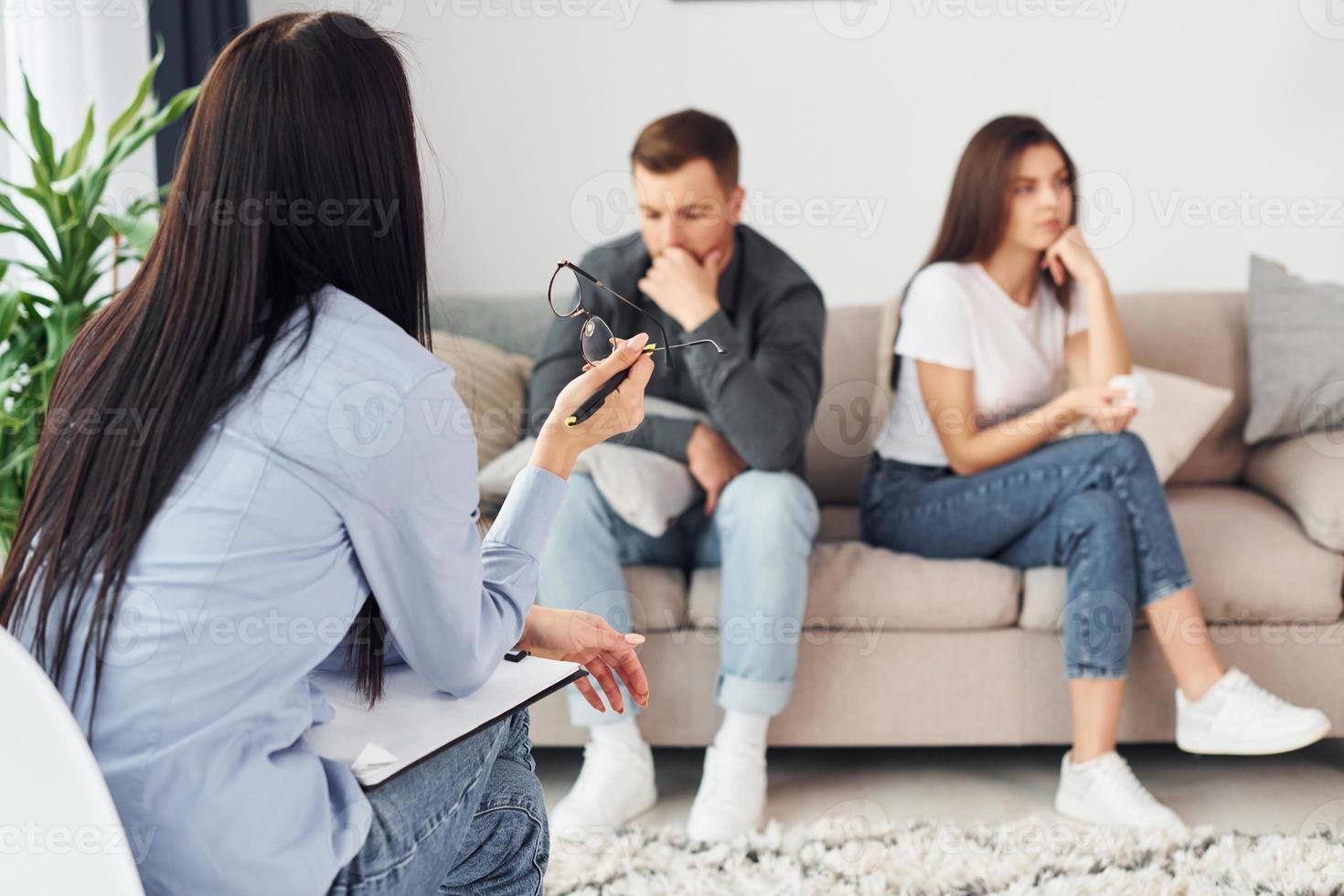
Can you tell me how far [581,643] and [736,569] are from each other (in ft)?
2.31

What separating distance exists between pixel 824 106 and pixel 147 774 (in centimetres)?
239

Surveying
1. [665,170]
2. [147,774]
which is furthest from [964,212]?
[147,774]

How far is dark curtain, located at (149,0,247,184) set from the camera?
241cm

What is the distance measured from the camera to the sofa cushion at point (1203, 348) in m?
2.25

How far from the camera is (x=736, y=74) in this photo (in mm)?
2766

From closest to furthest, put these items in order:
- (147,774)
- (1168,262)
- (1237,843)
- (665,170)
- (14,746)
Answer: (14,746)
(147,774)
(1237,843)
(665,170)
(1168,262)

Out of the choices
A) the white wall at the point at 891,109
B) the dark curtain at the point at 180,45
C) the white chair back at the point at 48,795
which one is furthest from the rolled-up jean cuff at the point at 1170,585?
the dark curtain at the point at 180,45

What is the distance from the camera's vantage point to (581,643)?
3.52ft

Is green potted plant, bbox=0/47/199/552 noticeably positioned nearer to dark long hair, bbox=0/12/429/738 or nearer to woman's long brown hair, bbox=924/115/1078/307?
dark long hair, bbox=0/12/429/738

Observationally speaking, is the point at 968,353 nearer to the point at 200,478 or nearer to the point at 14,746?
the point at 200,478

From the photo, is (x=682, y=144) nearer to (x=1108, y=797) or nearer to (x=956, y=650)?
(x=956, y=650)

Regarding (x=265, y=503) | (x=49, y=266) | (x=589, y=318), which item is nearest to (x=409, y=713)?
(x=265, y=503)

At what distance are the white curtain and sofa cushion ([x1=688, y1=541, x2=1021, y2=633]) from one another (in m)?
1.43

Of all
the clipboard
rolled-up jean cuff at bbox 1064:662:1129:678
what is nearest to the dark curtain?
the clipboard
